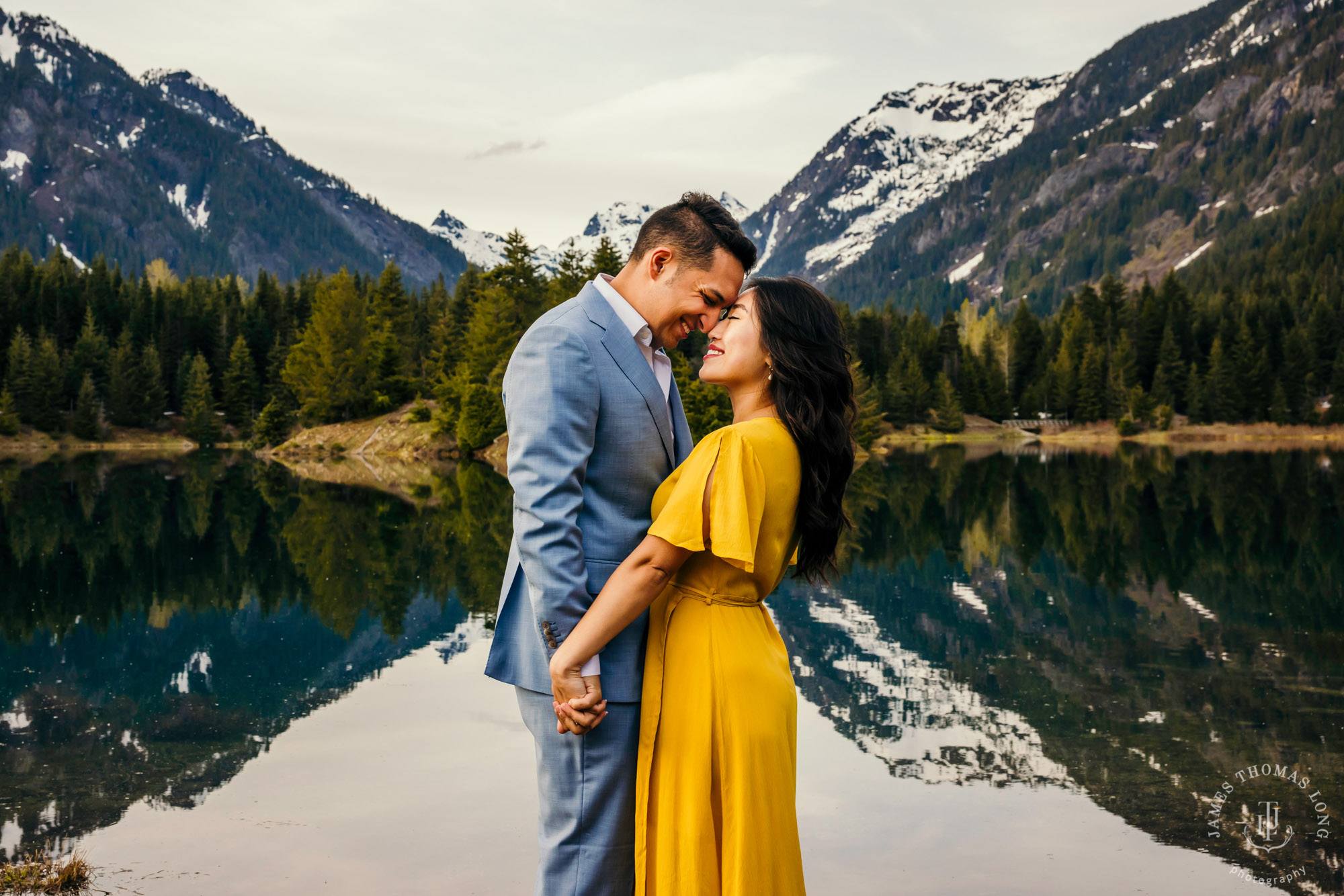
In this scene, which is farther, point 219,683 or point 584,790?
point 219,683

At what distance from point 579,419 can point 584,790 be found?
3.73 feet

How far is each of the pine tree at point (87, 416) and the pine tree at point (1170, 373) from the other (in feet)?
254

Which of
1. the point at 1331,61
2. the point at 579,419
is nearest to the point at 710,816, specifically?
the point at 579,419

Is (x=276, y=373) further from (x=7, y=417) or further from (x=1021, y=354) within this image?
(x=1021, y=354)

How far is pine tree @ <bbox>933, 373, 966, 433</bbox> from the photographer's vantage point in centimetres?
8081

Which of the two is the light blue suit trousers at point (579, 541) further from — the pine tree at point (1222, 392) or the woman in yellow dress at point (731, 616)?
the pine tree at point (1222, 392)

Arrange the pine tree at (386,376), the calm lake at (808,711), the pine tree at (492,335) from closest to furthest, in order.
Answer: the calm lake at (808,711) → the pine tree at (492,335) → the pine tree at (386,376)

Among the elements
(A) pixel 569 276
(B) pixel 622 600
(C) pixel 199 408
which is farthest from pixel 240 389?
(B) pixel 622 600

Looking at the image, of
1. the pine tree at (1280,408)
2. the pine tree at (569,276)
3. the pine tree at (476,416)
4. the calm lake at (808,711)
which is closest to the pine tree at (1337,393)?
the pine tree at (1280,408)

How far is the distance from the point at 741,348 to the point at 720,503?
2.00 ft

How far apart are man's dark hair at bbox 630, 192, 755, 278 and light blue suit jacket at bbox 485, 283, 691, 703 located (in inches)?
11.8

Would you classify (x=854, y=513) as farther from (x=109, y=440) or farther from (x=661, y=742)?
(x=109, y=440)

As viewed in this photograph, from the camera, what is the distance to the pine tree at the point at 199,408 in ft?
222

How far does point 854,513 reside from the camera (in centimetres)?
2305
